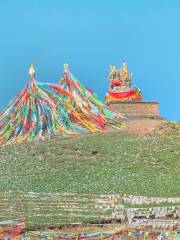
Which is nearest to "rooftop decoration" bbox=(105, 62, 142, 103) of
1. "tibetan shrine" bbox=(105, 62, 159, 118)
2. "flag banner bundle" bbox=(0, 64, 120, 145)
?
"tibetan shrine" bbox=(105, 62, 159, 118)

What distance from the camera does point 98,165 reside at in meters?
34.8

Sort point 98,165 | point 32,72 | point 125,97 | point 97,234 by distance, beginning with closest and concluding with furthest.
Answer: point 97,234 < point 98,165 < point 32,72 < point 125,97

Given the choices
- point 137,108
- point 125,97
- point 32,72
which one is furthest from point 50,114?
point 125,97

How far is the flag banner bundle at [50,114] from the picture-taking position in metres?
45.5

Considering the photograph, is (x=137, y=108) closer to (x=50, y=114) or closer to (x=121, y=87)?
(x=121, y=87)

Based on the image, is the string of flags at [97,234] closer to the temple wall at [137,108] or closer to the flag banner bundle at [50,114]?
the flag banner bundle at [50,114]

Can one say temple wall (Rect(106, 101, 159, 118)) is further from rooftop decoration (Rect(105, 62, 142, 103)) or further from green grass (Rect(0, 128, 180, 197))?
green grass (Rect(0, 128, 180, 197))

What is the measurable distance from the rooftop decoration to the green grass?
14.6m

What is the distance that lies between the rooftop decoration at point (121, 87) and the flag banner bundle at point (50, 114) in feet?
25.3

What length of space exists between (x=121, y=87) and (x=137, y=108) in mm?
4532

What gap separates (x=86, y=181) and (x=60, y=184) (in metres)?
1.30

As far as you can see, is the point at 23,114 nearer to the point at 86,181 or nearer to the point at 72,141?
the point at 72,141

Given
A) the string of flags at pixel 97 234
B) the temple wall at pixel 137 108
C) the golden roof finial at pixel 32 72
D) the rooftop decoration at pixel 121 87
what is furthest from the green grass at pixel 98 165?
the rooftop decoration at pixel 121 87

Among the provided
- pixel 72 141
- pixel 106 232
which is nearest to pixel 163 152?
pixel 72 141
